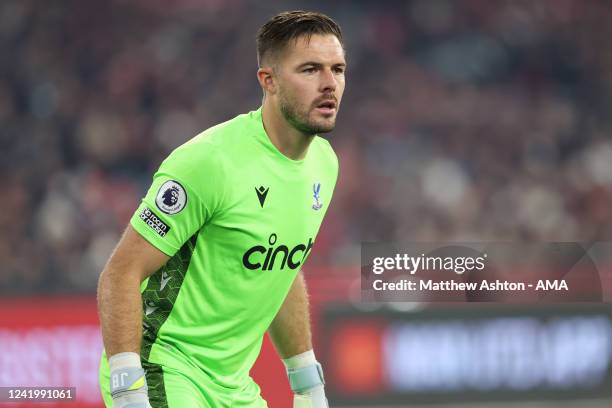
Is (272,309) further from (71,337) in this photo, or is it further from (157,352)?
(71,337)

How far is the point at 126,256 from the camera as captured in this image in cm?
286

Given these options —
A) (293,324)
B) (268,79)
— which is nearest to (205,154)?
(268,79)

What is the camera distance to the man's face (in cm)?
309

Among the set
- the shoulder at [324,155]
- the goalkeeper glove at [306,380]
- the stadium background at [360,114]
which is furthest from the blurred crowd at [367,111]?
the shoulder at [324,155]

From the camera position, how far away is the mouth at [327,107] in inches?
122

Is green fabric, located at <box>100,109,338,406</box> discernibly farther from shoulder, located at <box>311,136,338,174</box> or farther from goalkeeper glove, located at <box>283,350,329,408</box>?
goalkeeper glove, located at <box>283,350,329,408</box>

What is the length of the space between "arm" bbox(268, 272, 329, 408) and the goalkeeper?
26 cm

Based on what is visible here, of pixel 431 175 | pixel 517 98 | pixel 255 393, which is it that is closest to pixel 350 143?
pixel 431 175

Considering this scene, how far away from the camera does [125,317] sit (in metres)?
2.83

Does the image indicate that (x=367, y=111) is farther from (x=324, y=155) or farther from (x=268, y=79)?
(x=268, y=79)

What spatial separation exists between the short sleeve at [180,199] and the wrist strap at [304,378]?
886 mm

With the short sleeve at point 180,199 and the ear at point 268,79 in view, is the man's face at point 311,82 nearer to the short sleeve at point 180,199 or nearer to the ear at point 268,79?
the ear at point 268,79

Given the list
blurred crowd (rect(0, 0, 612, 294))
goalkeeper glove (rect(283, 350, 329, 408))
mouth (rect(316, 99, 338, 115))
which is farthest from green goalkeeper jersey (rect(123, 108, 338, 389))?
blurred crowd (rect(0, 0, 612, 294))

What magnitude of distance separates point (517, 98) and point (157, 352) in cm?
778
